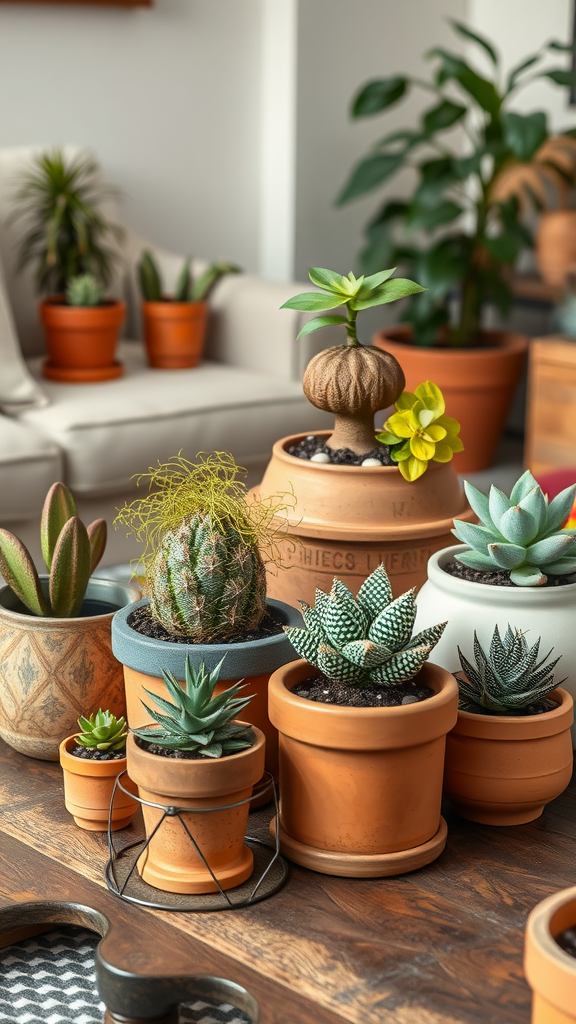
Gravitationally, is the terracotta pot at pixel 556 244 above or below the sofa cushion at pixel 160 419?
above

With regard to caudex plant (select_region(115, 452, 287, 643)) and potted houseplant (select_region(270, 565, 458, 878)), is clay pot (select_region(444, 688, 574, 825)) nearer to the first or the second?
potted houseplant (select_region(270, 565, 458, 878))

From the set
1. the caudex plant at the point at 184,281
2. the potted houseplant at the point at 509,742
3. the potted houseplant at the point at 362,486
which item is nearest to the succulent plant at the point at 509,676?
the potted houseplant at the point at 509,742

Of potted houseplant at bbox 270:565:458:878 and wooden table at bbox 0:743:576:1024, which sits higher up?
potted houseplant at bbox 270:565:458:878

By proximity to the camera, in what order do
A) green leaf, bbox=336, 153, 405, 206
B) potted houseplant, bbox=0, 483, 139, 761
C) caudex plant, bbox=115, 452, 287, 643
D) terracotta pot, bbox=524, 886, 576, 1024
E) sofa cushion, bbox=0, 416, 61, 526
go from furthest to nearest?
green leaf, bbox=336, 153, 405, 206 < sofa cushion, bbox=0, 416, 61, 526 < potted houseplant, bbox=0, 483, 139, 761 < caudex plant, bbox=115, 452, 287, 643 < terracotta pot, bbox=524, 886, 576, 1024

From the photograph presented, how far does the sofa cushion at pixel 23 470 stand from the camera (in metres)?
2.25

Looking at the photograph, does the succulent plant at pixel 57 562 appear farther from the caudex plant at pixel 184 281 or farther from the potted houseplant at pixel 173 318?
the caudex plant at pixel 184 281

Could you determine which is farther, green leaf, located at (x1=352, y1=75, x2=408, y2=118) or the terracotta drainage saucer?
green leaf, located at (x1=352, y1=75, x2=408, y2=118)

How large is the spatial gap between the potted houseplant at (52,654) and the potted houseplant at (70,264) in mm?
1588

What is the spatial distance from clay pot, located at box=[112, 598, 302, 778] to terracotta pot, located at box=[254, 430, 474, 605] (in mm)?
215

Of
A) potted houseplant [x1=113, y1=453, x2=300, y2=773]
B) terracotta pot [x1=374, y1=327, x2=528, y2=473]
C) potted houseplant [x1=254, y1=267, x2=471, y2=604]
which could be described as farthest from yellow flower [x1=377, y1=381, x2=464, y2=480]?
terracotta pot [x1=374, y1=327, x2=528, y2=473]

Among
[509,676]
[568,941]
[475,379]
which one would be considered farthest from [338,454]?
[475,379]

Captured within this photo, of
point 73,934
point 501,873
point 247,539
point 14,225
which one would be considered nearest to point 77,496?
point 14,225

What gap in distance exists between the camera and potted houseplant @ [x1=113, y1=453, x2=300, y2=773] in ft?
3.20

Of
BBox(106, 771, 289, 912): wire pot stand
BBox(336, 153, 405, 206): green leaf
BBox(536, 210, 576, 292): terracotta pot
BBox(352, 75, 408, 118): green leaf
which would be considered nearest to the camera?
BBox(106, 771, 289, 912): wire pot stand
